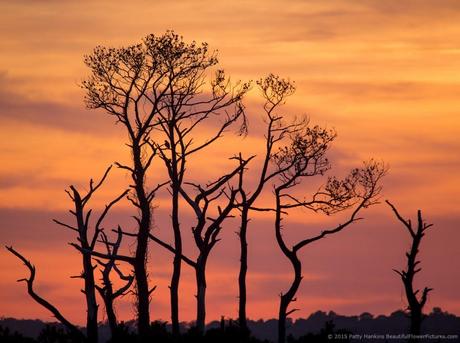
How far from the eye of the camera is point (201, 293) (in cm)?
5106

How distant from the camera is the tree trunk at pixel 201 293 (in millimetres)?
Result: 50688

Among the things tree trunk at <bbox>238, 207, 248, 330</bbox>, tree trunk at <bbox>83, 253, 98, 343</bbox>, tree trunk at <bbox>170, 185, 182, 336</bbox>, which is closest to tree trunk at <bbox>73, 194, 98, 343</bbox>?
tree trunk at <bbox>83, 253, 98, 343</bbox>

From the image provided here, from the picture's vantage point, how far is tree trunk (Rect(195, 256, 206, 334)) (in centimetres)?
5069

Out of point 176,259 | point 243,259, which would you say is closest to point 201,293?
point 176,259

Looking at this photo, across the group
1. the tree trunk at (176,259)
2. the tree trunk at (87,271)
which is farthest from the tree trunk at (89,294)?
the tree trunk at (176,259)

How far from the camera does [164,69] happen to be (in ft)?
163

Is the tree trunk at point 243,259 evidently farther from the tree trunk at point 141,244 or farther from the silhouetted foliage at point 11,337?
the silhouetted foliage at point 11,337

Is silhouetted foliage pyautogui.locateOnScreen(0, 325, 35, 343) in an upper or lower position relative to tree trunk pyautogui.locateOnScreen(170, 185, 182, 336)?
lower

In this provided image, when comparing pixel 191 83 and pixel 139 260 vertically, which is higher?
pixel 191 83

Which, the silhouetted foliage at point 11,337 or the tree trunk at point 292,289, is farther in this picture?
the tree trunk at point 292,289

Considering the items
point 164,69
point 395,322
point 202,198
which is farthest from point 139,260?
point 395,322

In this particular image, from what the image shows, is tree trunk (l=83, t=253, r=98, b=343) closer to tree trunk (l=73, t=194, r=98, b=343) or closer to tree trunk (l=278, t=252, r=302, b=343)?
tree trunk (l=73, t=194, r=98, b=343)

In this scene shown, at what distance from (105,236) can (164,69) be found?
7.88 meters

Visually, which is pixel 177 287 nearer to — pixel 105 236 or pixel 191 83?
pixel 105 236
